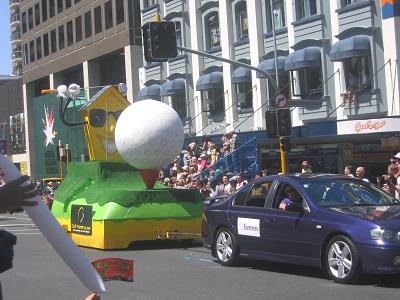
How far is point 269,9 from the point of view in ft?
101

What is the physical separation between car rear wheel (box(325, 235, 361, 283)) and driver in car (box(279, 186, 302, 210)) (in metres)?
1.13

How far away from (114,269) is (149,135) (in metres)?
13.6

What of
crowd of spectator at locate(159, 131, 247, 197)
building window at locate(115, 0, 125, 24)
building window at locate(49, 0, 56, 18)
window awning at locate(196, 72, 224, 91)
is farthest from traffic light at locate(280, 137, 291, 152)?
building window at locate(49, 0, 56, 18)

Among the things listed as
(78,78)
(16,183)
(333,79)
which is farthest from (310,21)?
(78,78)

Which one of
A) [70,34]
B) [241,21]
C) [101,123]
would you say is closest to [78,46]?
[70,34]

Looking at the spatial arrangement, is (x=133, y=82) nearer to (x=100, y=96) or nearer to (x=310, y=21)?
(x=310, y=21)

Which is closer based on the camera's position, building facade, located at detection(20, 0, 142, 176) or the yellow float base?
the yellow float base

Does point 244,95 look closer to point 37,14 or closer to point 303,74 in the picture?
point 303,74

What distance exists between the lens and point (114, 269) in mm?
3172

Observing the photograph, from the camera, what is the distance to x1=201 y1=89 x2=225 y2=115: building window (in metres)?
34.4

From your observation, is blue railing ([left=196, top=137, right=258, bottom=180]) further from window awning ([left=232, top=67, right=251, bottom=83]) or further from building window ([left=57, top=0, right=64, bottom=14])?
building window ([left=57, top=0, right=64, bottom=14])

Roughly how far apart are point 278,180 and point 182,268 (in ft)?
7.54

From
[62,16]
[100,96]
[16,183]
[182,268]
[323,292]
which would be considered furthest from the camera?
[62,16]

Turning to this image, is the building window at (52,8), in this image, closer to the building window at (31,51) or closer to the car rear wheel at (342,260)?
the building window at (31,51)
